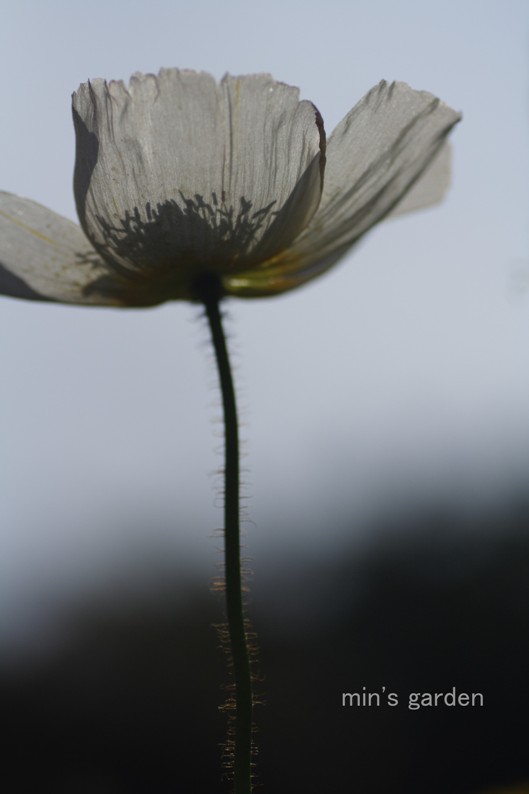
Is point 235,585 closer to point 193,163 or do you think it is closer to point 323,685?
point 193,163

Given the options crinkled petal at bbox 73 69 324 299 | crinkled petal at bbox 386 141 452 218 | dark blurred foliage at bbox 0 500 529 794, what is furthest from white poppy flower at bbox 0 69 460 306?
dark blurred foliage at bbox 0 500 529 794

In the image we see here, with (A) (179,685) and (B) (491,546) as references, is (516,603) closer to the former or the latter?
(B) (491,546)

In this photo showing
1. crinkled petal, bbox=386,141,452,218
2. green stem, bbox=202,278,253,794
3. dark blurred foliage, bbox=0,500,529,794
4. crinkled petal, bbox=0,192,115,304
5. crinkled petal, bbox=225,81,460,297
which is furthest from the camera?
dark blurred foliage, bbox=0,500,529,794

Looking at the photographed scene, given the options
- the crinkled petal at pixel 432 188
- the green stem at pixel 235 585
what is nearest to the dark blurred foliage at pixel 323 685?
the crinkled petal at pixel 432 188

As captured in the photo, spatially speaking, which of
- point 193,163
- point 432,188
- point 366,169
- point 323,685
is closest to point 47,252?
point 193,163

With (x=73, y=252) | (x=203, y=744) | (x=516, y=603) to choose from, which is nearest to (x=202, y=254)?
(x=73, y=252)

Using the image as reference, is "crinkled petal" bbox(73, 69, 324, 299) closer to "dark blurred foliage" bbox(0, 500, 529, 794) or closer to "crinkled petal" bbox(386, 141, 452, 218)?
"crinkled petal" bbox(386, 141, 452, 218)
